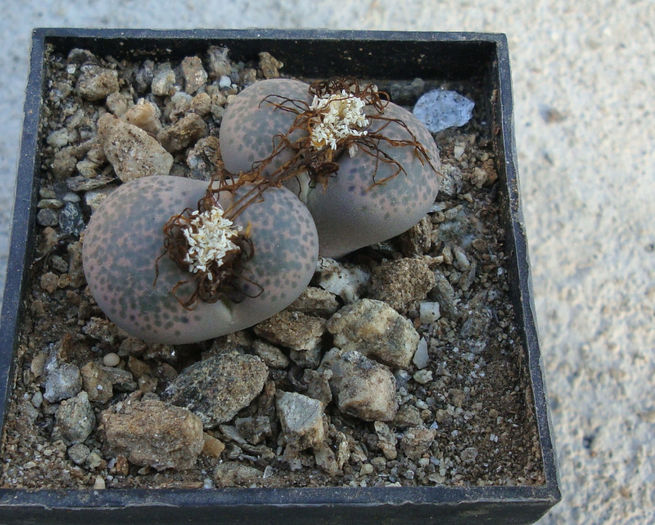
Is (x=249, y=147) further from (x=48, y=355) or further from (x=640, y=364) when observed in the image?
(x=640, y=364)

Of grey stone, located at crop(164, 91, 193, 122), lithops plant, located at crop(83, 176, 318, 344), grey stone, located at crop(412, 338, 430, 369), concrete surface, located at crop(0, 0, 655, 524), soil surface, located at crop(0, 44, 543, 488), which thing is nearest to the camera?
lithops plant, located at crop(83, 176, 318, 344)

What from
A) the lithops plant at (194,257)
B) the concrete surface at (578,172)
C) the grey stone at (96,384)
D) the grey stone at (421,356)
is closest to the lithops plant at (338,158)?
the lithops plant at (194,257)

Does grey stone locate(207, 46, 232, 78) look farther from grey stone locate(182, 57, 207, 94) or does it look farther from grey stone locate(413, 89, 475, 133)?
grey stone locate(413, 89, 475, 133)

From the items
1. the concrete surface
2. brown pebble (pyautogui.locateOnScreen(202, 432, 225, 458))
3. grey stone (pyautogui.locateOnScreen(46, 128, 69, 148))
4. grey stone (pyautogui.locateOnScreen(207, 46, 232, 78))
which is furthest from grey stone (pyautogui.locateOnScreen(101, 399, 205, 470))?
the concrete surface

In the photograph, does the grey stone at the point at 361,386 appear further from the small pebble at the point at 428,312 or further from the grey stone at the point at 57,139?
the grey stone at the point at 57,139

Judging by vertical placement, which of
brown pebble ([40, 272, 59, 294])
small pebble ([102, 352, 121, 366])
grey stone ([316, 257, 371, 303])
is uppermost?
brown pebble ([40, 272, 59, 294])
